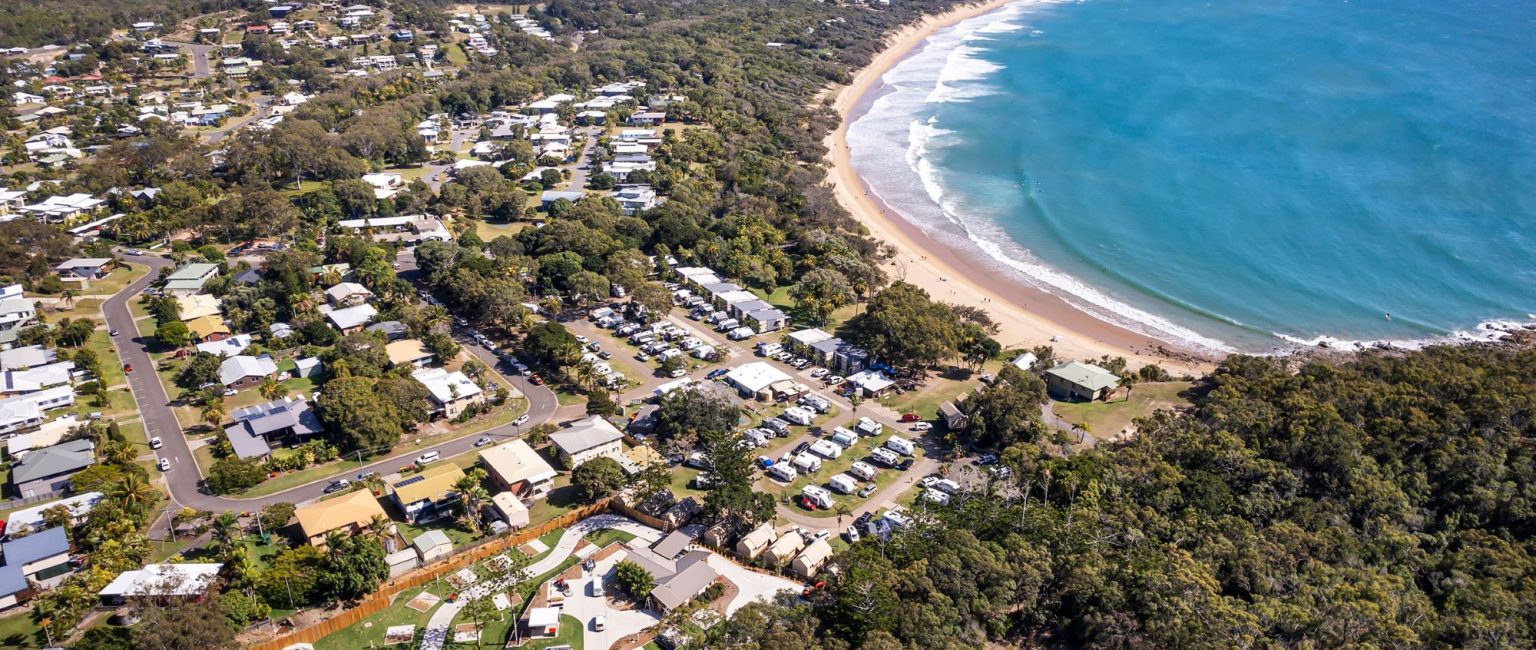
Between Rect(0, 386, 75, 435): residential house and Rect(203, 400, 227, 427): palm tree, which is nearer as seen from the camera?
Rect(0, 386, 75, 435): residential house

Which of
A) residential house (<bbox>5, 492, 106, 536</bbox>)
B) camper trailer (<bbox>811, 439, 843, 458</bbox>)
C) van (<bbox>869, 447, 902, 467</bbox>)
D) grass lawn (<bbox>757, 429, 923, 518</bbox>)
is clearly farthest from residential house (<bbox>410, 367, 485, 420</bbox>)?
van (<bbox>869, 447, 902, 467</bbox>)

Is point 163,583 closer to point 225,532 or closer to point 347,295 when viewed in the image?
point 225,532

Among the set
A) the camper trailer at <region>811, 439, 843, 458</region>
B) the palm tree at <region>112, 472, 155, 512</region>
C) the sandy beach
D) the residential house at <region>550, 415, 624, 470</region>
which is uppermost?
the sandy beach

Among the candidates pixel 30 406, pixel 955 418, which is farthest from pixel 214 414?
pixel 955 418

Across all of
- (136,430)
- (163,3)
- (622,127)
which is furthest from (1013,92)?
(163,3)

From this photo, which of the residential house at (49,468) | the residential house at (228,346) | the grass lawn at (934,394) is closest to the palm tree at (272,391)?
the residential house at (228,346)

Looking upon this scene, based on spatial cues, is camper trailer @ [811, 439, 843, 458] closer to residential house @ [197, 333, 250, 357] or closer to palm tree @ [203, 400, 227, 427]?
palm tree @ [203, 400, 227, 427]

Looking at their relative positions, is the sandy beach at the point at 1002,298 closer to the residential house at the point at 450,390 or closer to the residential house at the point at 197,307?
the residential house at the point at 450,390
